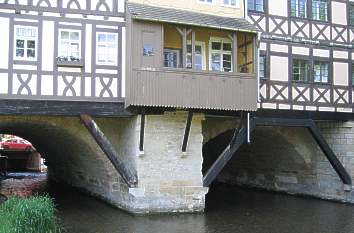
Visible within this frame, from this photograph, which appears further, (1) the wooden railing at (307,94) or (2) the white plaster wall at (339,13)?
(2) the white plaster wall at (339,13)

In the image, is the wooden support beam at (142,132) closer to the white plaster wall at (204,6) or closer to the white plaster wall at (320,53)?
the white plaster wall at (204,6)

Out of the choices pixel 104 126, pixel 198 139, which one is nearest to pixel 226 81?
pixel 198 139

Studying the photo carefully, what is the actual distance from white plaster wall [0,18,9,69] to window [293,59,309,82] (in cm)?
867

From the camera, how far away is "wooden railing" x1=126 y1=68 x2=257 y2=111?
13547 mm

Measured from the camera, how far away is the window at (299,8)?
54.2 ft

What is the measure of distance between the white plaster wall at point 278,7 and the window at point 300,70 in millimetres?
1558

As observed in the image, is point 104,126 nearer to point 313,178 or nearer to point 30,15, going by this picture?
point 30,15

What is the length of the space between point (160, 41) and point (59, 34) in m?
2.63

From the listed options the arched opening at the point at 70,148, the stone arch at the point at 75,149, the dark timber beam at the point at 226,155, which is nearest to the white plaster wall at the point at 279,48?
the dark timber beam at the point at 226,155

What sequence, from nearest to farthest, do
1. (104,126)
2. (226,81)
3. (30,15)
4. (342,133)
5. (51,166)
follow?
(30,15) < (226,81) < (104,126) < (342,133) < (51,166)

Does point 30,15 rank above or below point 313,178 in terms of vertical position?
above

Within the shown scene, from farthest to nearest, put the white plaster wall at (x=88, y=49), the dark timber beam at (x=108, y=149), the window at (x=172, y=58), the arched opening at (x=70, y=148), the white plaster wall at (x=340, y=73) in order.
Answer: the white plaster wall at (x=340, y=73), the arched opening at (x=70, y=148), the window at (x=172, y=58), the dark timber beam at (x=108, y=149), the white plaster wall at (x=88, y=49)

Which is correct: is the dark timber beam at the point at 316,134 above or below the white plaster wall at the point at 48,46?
below

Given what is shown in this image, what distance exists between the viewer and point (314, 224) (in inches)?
532
